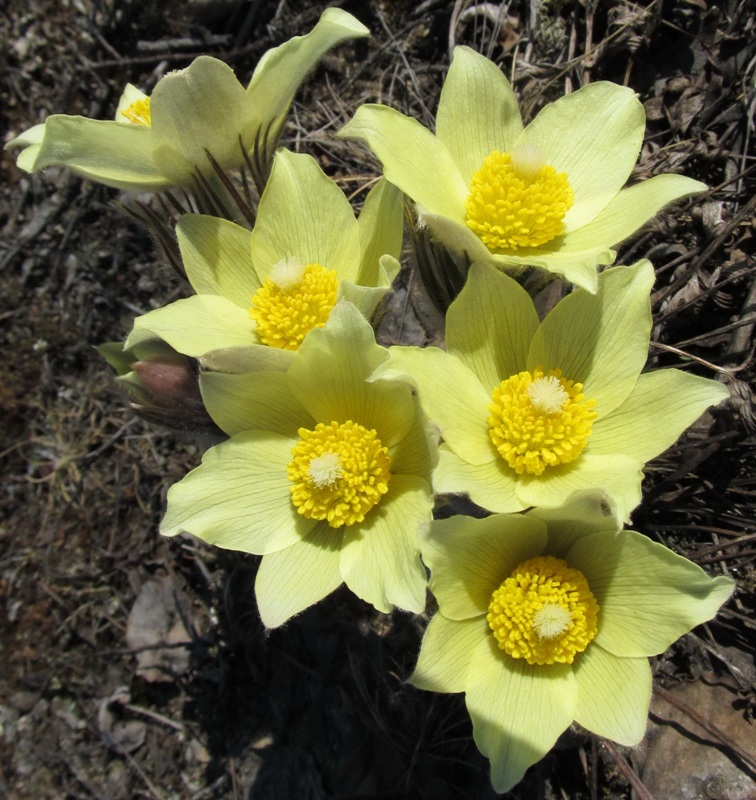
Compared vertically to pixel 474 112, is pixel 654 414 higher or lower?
lower

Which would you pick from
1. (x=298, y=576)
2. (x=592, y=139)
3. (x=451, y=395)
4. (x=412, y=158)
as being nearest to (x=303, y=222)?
(x=412, y=158)

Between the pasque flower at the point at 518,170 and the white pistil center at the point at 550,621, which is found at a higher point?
the pasque flower at the point at 518,170

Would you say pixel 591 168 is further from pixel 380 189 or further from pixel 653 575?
pixel 653 575

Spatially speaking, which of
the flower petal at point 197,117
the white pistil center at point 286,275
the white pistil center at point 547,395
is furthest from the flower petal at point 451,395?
the flower petal at point 197,117

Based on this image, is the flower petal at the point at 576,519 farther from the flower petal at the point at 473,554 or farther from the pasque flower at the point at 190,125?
the pasque flower at the point at 190,125

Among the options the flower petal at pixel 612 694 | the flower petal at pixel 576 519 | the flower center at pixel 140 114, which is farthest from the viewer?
the flower center at pixel 140 114

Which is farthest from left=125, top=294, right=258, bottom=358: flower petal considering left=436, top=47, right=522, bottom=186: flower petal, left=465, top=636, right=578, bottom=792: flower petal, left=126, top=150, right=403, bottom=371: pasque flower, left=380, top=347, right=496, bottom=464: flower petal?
left=465, top=636, right=578, bottom=792: flower petal

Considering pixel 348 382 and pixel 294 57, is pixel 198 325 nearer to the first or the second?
pixel 348 382

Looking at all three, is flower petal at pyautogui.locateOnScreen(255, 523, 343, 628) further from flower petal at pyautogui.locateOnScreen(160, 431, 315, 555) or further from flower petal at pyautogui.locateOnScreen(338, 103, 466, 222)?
flower petal at pyautogui.locateOnScreen(338, 103, 466, 222)
